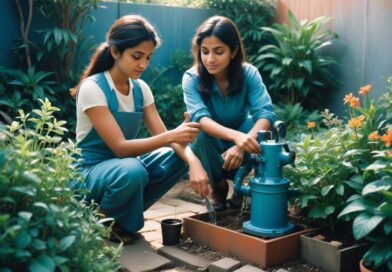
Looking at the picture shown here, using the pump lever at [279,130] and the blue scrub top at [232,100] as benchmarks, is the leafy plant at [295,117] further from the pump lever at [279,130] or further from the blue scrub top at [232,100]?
the pump lever at [279,130]

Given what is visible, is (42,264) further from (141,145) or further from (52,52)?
(52,52)

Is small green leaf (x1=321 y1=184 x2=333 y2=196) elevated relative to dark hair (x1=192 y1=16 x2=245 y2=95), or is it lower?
lower

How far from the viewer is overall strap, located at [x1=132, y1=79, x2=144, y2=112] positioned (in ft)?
9.37

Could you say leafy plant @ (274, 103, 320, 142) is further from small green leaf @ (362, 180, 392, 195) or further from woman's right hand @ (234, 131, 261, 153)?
small green leaf @ (362, 180, 392, 195)

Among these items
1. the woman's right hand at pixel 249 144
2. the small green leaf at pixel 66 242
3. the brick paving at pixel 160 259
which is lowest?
the brick paving at pixel 160 259

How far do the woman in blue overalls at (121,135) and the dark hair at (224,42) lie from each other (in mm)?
335

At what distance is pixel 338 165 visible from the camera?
2.35 m

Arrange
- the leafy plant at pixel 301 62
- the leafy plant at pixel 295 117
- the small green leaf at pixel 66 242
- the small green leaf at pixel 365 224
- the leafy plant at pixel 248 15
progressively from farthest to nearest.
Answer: the leafy plant at pixel 248 15 → the leafy plant at pixel 301 62 → the leafy plant at pixel 295 117 → the small green leaf at pixel 365 224 → the small green leaf at pixel 66 242

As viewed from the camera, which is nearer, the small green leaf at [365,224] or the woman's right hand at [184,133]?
the small green leaf at [365,224]

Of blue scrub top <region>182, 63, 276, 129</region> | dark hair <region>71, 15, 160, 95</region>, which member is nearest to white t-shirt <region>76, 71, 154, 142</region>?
dark hair <region>71, 15, 160, 95</region>

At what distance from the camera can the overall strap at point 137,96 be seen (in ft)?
9.37

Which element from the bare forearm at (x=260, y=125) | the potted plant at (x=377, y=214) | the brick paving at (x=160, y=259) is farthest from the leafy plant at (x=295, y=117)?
the potted plant at (x=377, y=214)

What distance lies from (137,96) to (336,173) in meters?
1.25

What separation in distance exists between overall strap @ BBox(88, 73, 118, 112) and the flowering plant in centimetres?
104
